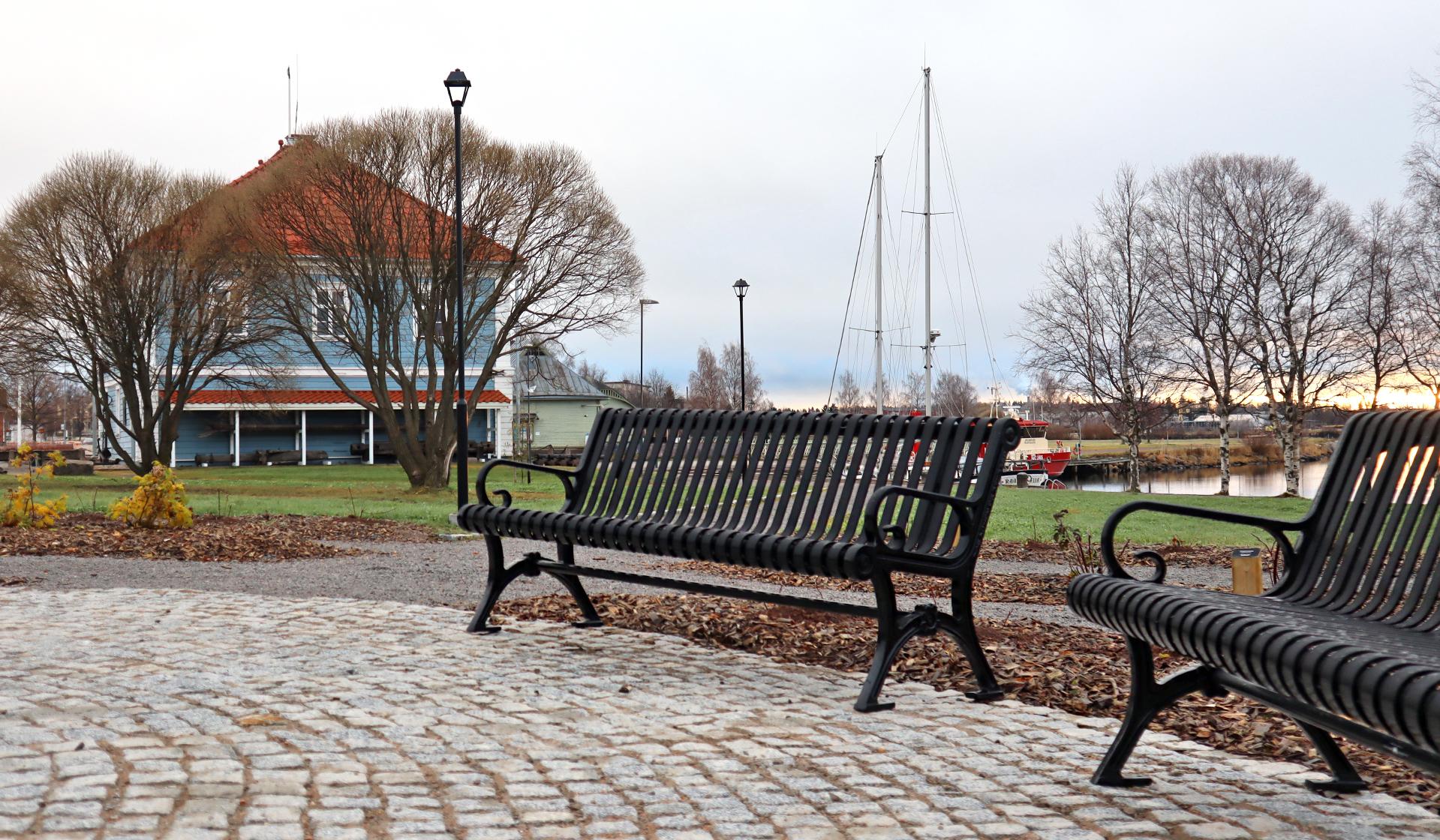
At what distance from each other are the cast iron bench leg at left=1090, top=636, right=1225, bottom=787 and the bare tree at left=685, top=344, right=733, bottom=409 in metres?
63.0

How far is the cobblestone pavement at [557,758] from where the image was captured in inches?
122

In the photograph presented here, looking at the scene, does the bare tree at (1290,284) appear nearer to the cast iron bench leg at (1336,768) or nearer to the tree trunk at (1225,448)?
the tree trunk at (1225,448)

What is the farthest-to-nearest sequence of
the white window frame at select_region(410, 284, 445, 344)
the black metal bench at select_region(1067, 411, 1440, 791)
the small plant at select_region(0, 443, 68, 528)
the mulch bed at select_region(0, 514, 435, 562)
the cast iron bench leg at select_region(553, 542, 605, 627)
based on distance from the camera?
the white window frame at select_region(410, 284, 445, 344)
the small plant at select_region(0, 443, 68, 528)
the mulch bed at select_region(0, 514, 435, 562)
the cast iron bench leg at select_region(553, 542, 605, 627)
the black metal bench at select_region(1067, 411, 1440, 791)

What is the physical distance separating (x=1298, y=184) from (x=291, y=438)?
1436 inches

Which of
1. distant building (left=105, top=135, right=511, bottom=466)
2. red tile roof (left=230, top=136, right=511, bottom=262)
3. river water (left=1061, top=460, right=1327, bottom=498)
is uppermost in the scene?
red tile roof (left=230, top=136, right=511, bottom=262)

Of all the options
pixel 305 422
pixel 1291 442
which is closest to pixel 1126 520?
pixel 1291 442

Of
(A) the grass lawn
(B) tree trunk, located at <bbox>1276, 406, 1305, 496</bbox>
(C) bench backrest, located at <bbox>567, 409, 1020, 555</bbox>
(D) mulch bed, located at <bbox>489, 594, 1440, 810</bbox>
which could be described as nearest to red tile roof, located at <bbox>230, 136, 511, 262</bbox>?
(A) the grass lawn

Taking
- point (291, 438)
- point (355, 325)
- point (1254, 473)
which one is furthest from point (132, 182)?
point (1254, 473)

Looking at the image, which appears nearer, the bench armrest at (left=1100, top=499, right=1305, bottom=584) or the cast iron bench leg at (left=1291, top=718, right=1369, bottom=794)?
the cast iron bench leg at (left=1291, top=718, right=1369, bottom=794)

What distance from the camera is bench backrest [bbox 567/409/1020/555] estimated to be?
4738mm

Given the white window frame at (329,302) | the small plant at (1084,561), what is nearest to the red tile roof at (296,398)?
the white window frame at (329,302)

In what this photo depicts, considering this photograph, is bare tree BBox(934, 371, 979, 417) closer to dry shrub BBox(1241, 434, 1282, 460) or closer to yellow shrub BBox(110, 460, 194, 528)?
dry shrub BBox(1241, 434, 1282, 460)

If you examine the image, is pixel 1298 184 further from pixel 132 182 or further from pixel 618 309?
pixel 132 182

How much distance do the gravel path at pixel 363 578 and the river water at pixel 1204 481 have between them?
28661 millimetres
